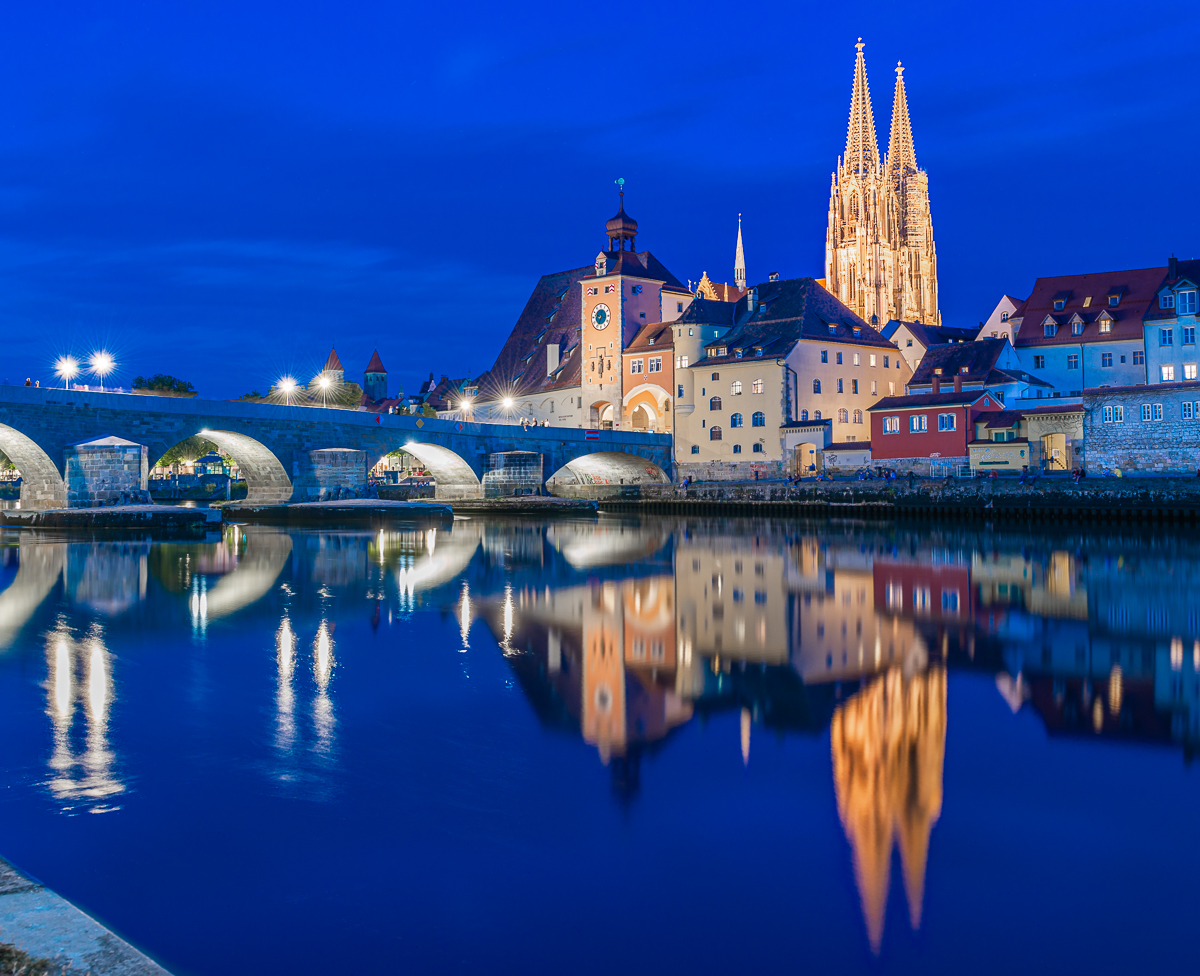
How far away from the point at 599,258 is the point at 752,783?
71204mm

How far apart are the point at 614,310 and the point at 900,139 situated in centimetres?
5126

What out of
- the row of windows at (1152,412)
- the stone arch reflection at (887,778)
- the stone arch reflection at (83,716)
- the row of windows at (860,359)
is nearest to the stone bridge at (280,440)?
the row of windows at (860,359)

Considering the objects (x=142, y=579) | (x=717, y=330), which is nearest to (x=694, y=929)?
(x=142, y=579)

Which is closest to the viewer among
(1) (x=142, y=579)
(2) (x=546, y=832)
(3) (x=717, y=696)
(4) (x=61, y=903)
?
(4) (x=61, y=903)

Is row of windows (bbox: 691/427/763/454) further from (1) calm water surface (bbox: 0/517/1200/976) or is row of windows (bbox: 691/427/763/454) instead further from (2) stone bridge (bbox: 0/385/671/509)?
(1) calm water surface (bbox: 0/517/1200/976)

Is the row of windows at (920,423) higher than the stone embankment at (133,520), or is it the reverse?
the row of windows at (920,423)

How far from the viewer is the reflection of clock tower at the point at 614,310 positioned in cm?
7575

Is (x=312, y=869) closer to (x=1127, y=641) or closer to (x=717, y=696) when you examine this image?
(x=717, y=696)

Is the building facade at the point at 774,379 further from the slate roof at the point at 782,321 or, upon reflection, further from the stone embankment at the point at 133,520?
the stone embankment at the point at 133,520

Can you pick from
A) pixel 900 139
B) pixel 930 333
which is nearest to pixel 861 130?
pixel 900 139

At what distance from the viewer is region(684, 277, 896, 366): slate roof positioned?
221 ft

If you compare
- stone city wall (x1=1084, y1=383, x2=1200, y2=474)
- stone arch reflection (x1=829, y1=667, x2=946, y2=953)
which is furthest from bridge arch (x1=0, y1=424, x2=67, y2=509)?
stone city wall (x1=1084, y1=383, x2=1200, y2=474)

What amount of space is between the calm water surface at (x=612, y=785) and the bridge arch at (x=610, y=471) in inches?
2020

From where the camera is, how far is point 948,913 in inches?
251
